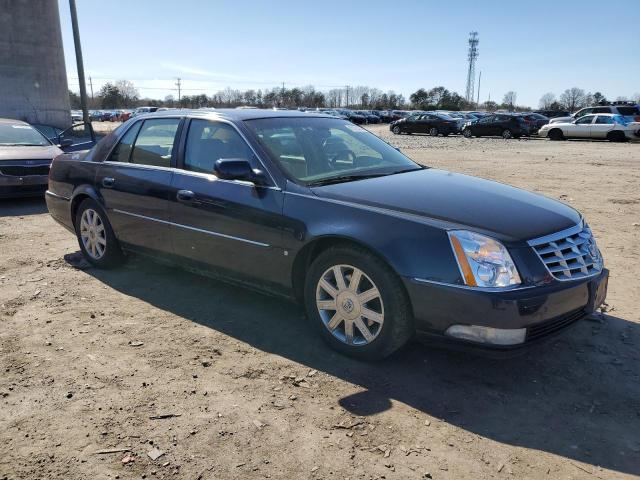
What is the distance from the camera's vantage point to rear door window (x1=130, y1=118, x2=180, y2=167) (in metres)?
4.75

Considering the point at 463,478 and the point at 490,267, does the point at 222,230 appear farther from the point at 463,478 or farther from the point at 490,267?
the point at 463,478

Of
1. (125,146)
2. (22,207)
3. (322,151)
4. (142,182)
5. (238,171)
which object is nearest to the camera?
(238,171)

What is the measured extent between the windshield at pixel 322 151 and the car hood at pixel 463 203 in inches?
9.5

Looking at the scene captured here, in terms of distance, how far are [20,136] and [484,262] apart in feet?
32.5

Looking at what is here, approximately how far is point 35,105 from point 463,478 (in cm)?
3090

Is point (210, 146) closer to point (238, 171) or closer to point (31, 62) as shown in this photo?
point (238, 171)

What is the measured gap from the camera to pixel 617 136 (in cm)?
2742

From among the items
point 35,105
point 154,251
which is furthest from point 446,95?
point 154,251

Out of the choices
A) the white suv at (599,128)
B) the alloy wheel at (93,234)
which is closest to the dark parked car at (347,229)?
the alloy wheel at (93,234)

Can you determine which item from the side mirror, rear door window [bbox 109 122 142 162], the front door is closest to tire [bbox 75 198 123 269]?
rear door window [bbox 109 122 142 162]

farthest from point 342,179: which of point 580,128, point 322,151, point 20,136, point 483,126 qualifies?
point 483,126

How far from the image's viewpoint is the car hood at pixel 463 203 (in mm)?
3273

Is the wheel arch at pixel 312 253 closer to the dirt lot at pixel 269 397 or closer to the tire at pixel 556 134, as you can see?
the dirt lot at pixel 269 397

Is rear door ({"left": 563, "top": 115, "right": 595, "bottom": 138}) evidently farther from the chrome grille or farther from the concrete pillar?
the chrome grille
